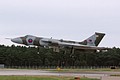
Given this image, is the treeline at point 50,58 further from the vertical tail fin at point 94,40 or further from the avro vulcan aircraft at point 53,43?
the avro vulcan aircraft at point 53,43

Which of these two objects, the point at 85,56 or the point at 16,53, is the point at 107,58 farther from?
the point at 16,53

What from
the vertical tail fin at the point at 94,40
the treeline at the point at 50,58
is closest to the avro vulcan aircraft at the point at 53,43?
the vertical tail fin at the point at 94,40

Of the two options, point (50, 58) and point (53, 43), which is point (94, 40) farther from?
point (50, 58)

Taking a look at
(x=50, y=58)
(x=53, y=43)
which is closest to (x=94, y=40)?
(x=53, y=43)

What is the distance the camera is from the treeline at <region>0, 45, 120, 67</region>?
132 meters

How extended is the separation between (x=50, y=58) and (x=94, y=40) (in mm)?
61179

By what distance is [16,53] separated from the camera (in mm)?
135625

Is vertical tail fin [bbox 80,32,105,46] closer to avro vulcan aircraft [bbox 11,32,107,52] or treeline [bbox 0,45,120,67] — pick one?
avro vulcan aircraft [bbox 11,32,107,52]

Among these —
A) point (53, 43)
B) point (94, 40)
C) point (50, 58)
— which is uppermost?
point (94, 40)

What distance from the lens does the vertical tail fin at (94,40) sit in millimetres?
80250

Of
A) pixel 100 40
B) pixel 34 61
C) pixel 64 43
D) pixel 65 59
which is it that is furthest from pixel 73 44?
pixel 65 59

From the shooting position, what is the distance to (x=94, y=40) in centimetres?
8088

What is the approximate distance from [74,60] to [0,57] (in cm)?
3032

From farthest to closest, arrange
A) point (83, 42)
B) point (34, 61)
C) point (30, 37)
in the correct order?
point (34, 61)
point (83, 42)
point (30, 37)
